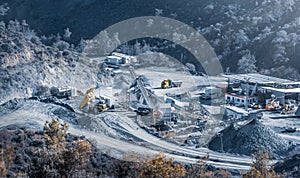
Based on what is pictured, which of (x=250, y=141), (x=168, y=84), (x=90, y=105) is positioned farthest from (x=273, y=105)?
(x=90, y=105)

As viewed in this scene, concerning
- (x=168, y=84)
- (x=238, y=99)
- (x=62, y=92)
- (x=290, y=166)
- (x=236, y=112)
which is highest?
(x=168, y=84)

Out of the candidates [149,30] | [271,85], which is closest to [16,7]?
[149,30]

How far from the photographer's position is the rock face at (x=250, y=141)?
19.8m

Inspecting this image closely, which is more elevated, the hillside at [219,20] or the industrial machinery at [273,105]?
the hillside at [219,20]

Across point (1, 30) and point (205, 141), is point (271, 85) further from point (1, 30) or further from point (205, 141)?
point (1, 30)

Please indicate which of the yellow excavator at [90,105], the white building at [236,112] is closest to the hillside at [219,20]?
the white building at [236,112]

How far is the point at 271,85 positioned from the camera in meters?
30.8

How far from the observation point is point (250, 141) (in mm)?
19984

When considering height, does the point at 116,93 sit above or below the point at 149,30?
below

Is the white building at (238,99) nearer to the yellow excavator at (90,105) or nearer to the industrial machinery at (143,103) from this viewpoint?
the industrial machinery at (143,103)

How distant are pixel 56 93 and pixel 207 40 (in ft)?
68.6

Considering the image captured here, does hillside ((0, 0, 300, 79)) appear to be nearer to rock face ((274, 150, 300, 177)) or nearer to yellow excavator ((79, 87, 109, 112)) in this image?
yellow excavator ((79, 87, 109, 112))

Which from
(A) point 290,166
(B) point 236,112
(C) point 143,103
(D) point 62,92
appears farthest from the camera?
(D) point 62,92

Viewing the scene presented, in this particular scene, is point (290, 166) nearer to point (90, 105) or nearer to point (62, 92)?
point (90, 105)
